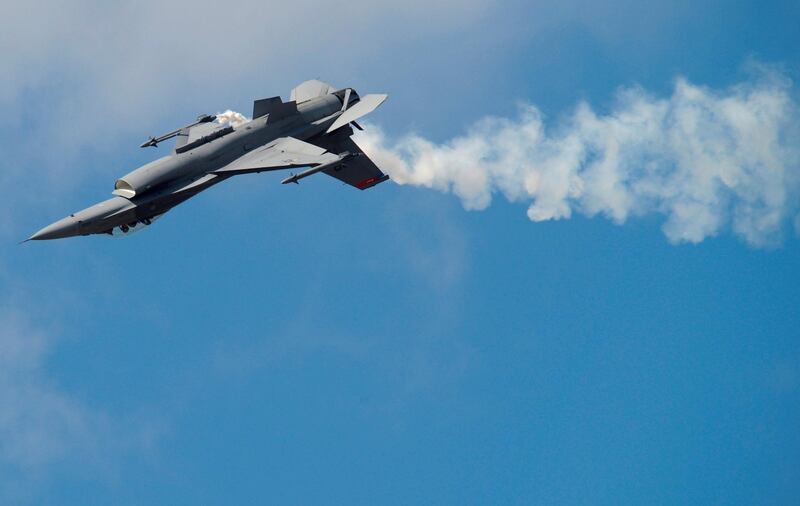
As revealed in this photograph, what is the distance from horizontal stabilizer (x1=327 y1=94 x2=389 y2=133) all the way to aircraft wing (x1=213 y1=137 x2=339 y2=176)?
4.47 metres

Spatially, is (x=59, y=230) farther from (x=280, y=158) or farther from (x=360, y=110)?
(x=360, y=110)

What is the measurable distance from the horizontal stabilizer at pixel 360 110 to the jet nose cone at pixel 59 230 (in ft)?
61.5

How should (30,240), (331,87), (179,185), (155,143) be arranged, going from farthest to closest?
(331,87) → (155,143) → (179,185) → (30,240)

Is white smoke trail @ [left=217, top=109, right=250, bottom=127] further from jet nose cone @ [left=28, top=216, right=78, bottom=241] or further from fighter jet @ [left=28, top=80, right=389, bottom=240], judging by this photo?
jet nose cone @ [left=28, top=216, right=78, bottom=241]

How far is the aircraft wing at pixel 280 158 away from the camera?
7475 cm

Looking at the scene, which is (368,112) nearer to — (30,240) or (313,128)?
(313,128)

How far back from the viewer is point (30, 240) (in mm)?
69125

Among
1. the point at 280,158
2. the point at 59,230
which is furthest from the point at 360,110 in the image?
the point at 59,230

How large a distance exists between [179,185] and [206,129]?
216 inches

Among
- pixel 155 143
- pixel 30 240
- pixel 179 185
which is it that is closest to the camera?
pixel 30 240

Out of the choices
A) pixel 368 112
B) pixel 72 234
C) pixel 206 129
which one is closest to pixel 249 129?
pixel 206 129

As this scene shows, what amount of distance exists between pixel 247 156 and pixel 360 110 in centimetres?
885

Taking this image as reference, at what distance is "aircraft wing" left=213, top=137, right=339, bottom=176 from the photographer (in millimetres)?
74750

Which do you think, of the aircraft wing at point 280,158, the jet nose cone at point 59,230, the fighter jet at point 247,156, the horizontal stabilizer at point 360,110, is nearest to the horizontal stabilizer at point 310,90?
the fighter jet at point 247,156
